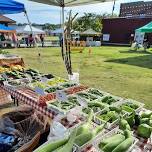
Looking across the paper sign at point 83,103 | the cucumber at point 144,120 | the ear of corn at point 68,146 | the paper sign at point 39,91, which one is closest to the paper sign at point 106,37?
the paper sign at point 39,91

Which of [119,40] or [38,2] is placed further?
[119,40]

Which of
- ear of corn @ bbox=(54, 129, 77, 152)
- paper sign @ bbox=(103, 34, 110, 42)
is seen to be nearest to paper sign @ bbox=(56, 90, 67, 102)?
ear of corn @ bbox=(54, 129, 77, 152)

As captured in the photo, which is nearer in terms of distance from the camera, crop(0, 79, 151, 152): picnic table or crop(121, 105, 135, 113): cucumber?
crop(0, 79, 151, 152): picnic table

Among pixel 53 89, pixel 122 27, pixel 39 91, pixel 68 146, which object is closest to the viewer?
pixel 68 146

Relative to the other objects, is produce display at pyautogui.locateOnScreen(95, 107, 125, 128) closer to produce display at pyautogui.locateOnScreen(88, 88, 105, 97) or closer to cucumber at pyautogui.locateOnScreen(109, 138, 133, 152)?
cucumber at pyautogui.locateOnScreen(109, 138, 133, 152)

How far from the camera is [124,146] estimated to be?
5.82 feet

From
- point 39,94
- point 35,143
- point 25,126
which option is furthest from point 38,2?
point 35,143

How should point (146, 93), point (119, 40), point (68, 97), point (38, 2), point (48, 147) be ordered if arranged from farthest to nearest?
1. point (119, 40)
2. point (146, 93)
3. point (38, 2)
4. point (68, 97)
5. point (48, 147)

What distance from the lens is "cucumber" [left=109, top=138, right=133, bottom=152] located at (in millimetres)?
1737

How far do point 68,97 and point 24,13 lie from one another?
154 inches

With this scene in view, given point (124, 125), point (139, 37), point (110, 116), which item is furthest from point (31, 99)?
point (139, 37)

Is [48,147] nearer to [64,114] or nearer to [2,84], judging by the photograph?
[64,114]

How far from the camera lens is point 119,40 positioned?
35.1 m

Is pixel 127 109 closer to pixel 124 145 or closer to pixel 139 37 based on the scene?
pixel 124 145
